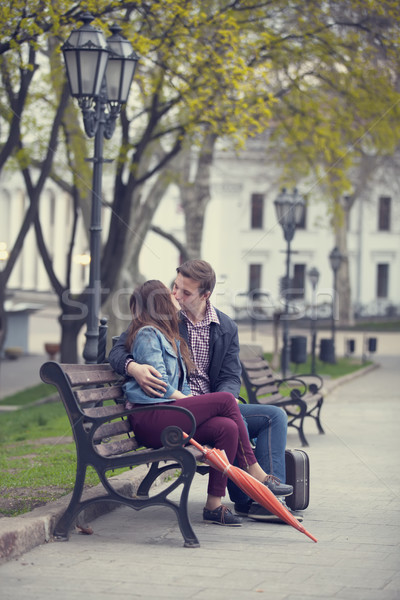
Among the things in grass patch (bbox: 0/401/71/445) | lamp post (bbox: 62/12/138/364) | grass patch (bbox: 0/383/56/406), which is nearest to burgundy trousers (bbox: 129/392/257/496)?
lamp post (bbox: 62/12/138/364)

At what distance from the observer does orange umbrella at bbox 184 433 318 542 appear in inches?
219

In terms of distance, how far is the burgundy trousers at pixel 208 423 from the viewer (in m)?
5.55

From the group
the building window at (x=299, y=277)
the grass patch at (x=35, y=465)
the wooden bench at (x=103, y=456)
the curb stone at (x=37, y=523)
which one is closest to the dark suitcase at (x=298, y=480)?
the wooden bench at (x=103, y=456)

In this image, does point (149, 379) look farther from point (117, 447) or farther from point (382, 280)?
point (382, 280)

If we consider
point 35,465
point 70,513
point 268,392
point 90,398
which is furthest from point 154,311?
point 268,392

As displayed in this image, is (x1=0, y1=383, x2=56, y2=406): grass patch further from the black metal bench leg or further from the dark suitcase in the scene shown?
the black metal bench leg

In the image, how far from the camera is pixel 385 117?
63.5ft

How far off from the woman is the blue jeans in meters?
0.21

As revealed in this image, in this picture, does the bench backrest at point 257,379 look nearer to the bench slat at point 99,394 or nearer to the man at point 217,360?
the man at point 217,360

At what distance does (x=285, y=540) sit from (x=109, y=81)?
5.97 metres

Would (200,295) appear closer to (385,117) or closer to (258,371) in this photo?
(258,371)

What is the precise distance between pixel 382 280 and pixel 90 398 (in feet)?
188

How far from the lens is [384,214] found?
61656 millimetres

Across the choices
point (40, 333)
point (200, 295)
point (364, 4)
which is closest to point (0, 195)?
point (40, 333)
